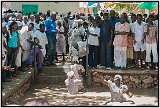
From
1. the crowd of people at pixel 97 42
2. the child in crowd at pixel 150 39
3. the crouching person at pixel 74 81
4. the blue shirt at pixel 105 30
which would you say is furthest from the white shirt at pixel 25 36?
the child in crowd at pixel 150 39

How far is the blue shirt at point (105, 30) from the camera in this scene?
1172 centimetres

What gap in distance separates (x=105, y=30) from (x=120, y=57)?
89 cm

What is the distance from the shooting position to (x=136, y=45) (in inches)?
459

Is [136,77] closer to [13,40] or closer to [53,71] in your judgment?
[53,71]

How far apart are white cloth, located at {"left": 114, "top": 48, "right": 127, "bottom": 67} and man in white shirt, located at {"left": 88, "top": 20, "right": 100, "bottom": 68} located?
65cm

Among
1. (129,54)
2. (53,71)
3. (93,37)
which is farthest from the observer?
(53,71)

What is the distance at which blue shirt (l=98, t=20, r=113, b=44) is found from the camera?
11.7 metres

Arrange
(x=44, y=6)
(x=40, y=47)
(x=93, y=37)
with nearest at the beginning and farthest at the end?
(x=93, y=37)
(x=40, y=47)
(x=44, y=6)

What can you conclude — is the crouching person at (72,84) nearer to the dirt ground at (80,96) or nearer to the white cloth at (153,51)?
the dirt ground at (80,96)

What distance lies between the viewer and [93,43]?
12047 mm

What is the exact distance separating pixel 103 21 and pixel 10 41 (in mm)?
2811

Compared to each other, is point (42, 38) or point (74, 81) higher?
point (42, 38)

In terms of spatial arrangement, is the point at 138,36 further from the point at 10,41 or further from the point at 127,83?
the point at 10,41

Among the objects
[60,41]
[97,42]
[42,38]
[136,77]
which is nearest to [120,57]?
[136,77]
